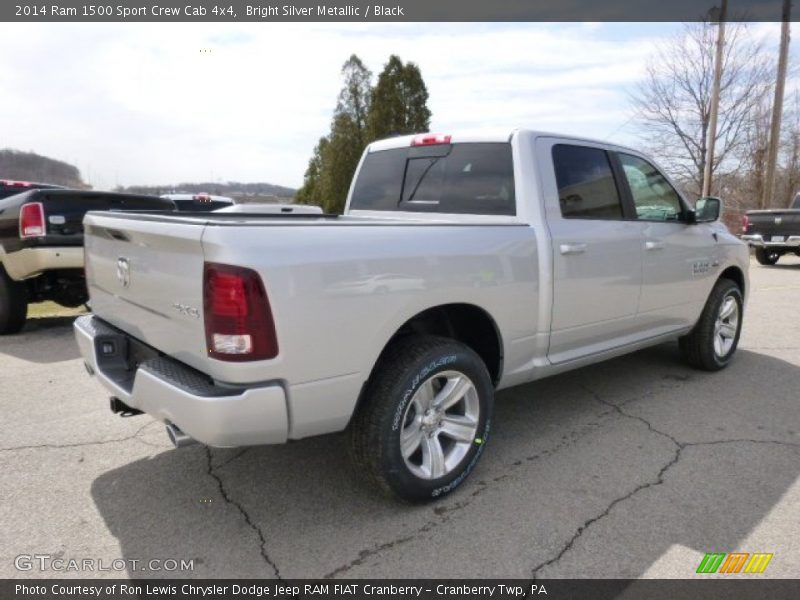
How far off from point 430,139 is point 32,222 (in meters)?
4.31

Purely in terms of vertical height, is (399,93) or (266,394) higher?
(399,93)

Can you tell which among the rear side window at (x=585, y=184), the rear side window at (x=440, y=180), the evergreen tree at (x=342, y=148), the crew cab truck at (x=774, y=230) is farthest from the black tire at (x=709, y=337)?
the evergreen tree at (x=342, y=148)

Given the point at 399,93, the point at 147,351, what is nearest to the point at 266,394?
the point at 147,351

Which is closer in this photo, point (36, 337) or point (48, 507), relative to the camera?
point (48, 507)

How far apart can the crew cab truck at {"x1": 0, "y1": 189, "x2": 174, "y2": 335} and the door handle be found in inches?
190

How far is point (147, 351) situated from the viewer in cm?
276

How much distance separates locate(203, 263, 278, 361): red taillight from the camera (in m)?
2.13

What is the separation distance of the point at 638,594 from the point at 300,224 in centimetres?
194

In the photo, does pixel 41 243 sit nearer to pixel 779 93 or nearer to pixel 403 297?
pixel 403 297

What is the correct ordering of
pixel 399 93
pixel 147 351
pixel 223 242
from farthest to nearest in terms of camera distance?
pixel 399 93, pixel 147 351, pixel 223 242

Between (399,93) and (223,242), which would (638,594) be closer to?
(223,242)

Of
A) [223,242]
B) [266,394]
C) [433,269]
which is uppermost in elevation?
[223,242]

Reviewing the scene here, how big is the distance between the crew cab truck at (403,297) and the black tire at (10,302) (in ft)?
11.9

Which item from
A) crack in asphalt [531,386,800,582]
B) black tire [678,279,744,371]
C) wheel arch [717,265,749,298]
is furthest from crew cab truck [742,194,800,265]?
crack in asphalt [531,386,800,582]
